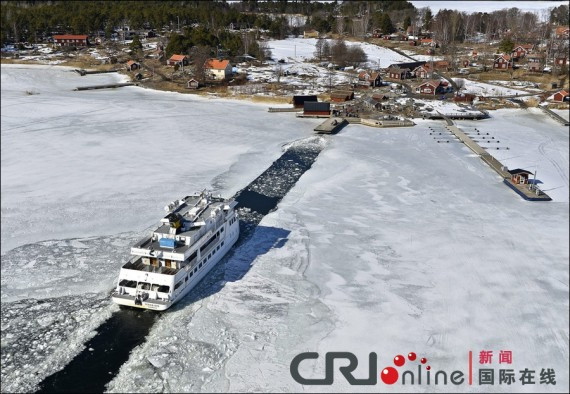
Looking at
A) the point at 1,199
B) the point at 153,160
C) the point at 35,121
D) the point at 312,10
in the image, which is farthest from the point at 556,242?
the point at 312,10

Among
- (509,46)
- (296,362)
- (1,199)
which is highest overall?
(509,46)

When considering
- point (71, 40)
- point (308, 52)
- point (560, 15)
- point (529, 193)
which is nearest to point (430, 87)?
point (529, 193)

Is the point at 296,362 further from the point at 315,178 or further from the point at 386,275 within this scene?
the point at 315,178

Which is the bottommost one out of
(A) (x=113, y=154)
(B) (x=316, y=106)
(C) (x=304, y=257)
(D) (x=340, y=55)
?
(C) (x=304, y=257)

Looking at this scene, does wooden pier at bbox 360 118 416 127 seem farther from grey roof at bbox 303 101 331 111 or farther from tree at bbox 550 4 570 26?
tree at bbox 550 4 570 26

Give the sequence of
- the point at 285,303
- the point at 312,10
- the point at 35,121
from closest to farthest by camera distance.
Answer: the point at 285,303 → the point at 35,121 → the point at 312,10

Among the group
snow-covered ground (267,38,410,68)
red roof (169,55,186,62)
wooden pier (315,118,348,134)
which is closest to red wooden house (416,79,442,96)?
wooden pier (315,118,348,134)

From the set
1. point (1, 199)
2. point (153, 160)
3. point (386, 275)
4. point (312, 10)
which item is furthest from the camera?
point (312, 10)

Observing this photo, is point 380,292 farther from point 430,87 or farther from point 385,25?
point 385,25
